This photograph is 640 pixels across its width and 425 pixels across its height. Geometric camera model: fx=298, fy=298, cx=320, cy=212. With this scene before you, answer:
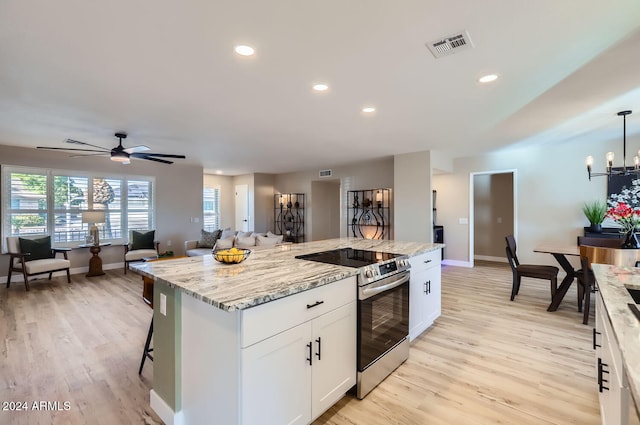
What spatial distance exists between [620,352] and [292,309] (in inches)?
53.2

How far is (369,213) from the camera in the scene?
7.69 metres

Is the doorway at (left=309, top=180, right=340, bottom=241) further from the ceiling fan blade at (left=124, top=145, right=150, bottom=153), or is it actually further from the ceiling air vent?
the ceiling air vent

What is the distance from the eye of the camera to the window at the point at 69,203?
554 cm

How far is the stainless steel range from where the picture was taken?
2158 mm

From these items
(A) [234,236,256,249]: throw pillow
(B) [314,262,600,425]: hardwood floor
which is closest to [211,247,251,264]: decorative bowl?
(B) [314,262,600,425]: hardwood floor

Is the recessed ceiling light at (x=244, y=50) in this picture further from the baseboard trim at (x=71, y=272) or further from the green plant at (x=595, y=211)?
the baseboard trim at (x=71, y=272)

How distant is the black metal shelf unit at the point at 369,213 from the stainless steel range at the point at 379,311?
15.6 ft

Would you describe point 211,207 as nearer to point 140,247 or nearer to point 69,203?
point 140,247

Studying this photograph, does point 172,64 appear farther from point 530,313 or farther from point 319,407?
point 530,313

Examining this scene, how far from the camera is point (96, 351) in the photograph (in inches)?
113

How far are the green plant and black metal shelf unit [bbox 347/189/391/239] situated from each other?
367cm

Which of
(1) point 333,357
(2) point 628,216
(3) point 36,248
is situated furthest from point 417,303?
(3) point 36,248

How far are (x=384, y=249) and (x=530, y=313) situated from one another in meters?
2.33

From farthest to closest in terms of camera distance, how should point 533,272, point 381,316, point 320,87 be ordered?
point 533,272, point 320,87, point 381,316
